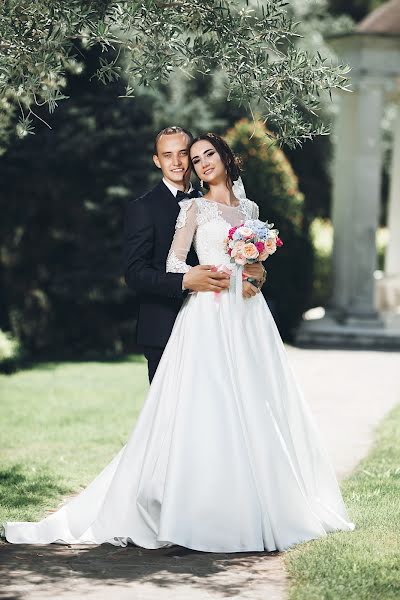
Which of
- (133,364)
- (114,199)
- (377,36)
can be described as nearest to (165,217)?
(133,364)

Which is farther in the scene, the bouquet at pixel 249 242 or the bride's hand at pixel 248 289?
the bride's hand at pixel 248 289

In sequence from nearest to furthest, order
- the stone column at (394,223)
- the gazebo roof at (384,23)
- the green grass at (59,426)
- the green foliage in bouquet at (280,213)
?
the green grass at (59,426) < the green foliage in bouquet at (280,213) < the gazebo roof at (384,23) < the stone column at (394,223)

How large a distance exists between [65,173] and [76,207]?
0.52 m

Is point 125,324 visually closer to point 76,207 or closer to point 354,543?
point 76,207

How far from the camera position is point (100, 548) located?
17.2ft

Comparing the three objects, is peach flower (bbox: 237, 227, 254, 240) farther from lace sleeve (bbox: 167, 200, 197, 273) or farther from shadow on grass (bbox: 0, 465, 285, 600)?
shadow on grass (bbox: 0, 465, 285, 600)

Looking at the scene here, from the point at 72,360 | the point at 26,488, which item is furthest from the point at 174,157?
the point at 72,360

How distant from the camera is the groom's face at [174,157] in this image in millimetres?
5504

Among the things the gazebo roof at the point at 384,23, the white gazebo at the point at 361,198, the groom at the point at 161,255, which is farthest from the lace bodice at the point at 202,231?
the gazebo roof at the point at 384,23

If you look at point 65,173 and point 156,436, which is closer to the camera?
point 156,436

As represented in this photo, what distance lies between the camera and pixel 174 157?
555 centimetres

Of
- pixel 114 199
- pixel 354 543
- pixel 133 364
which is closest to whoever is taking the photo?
pixel 354 543

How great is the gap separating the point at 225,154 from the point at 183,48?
0.75 meters

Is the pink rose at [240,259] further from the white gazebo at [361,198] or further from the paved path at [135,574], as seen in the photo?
the white gazebo at [361,198]
